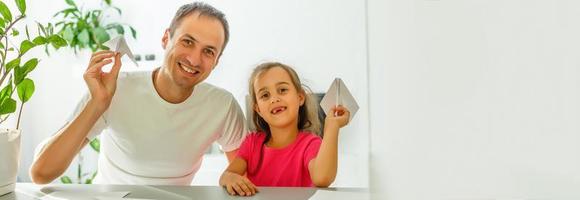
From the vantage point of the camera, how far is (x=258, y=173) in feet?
2.79

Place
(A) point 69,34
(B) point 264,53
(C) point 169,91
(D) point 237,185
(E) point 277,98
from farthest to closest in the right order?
(A) point 69,34, (B) point 264,53, (C) point 169,91, (E) point 277,98, (D) point 237,185

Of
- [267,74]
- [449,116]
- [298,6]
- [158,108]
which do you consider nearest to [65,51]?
[298,6]

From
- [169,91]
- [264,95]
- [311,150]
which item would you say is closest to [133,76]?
[169,91]

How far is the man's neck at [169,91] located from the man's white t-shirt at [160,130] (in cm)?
1

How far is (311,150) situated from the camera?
0.82 metres

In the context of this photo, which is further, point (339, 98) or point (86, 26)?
point (86, 26)

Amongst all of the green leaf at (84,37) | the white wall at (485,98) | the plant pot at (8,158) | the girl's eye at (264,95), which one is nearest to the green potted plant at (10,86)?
the plant pot at (8,158)

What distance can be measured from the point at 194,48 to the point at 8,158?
0.34 metres

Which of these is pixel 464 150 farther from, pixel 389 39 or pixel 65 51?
pixel 65 51

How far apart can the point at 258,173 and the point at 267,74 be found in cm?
18

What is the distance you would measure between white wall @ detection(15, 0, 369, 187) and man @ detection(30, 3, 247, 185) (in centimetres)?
8

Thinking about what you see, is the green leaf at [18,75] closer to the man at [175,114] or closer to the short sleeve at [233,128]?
the man at [175,114]

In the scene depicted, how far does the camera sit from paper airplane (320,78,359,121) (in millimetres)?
724

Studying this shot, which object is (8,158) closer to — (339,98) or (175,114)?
(175,114)
